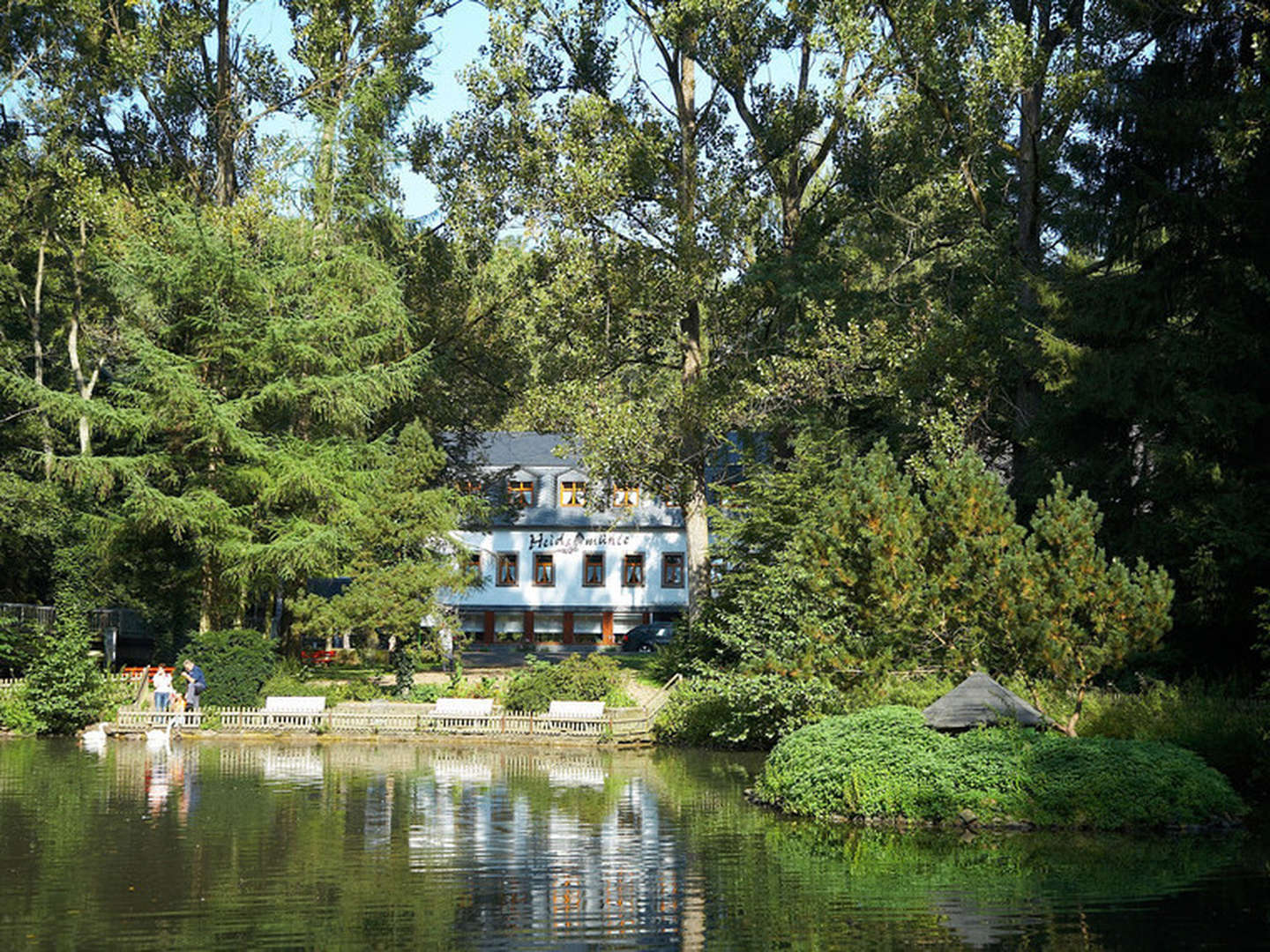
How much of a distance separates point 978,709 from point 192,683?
22.5m

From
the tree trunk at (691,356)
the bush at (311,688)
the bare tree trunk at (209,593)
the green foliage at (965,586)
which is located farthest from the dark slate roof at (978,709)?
the bare tree trunk at (209,593)

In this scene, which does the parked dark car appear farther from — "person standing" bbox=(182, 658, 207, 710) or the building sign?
"person standing" bbox=(182, 658, 207, 710)

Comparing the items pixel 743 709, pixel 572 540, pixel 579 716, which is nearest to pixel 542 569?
pixel 572 540

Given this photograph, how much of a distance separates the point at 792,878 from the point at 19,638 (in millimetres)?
31282

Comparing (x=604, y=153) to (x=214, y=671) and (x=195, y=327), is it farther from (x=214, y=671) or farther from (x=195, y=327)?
(x=214, y=671)

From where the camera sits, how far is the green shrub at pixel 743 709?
2611 centimetres

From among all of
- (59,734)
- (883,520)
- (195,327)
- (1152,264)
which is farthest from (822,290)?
(59,734)

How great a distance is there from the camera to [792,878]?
1659 centimetres

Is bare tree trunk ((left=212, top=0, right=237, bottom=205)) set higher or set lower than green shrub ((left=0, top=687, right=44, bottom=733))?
higher

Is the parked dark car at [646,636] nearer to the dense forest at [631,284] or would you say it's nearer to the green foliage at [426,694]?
the dense forest at [631,284]

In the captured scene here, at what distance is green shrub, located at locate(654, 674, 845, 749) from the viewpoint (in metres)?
26.1

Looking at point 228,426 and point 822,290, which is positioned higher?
point 822,290

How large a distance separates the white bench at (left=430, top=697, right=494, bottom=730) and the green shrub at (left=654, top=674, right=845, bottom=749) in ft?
14.9

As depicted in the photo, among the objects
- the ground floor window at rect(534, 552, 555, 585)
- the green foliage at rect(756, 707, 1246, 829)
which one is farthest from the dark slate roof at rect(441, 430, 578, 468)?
the green foliage at rect(756, 707, 1246, 829)
